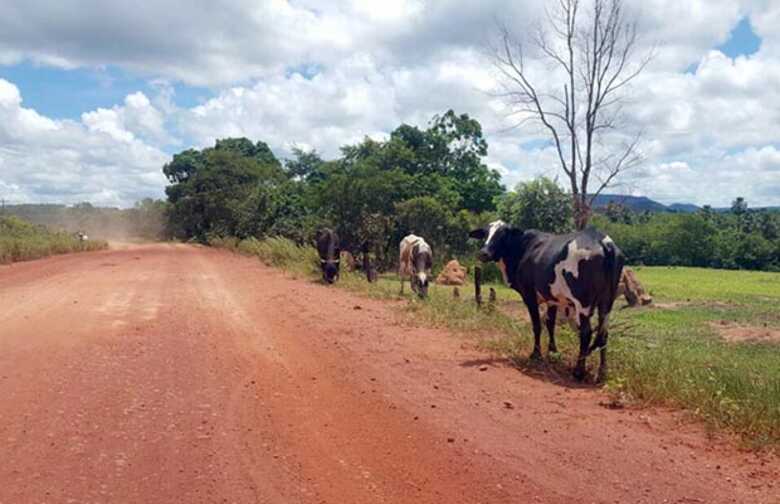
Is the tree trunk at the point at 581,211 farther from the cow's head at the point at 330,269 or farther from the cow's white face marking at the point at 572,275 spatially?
the cow's white face marking at the point at 572,275

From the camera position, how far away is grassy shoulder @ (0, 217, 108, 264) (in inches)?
1120

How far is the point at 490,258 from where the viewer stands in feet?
33.8

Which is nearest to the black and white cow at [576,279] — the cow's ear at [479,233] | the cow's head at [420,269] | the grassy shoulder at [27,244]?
the cow's ear at [479,233]

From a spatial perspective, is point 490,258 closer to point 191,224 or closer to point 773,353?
point 773,353

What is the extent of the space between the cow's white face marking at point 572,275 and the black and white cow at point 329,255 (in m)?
11.8

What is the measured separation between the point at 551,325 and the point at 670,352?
158cm

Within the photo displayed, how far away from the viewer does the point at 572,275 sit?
8781 mm

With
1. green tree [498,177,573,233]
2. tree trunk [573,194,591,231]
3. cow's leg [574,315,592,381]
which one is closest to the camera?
cow's leg [574,315,592,381]

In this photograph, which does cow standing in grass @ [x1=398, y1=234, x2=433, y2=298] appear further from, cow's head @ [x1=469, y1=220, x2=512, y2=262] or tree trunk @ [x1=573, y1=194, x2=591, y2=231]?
cow's head @ [x1=469, y1=220, x2=512, y2=262]

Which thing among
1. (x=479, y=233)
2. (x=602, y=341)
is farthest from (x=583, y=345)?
(x=479, y=233)

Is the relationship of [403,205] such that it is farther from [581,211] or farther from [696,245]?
[696,245]

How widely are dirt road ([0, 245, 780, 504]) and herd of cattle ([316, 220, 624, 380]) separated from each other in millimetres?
951

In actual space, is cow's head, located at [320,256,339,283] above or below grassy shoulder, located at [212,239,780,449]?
above

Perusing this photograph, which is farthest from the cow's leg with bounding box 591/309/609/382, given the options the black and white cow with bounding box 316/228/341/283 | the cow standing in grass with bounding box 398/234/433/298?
the black and white cow with bounding box 316/228/341/283
